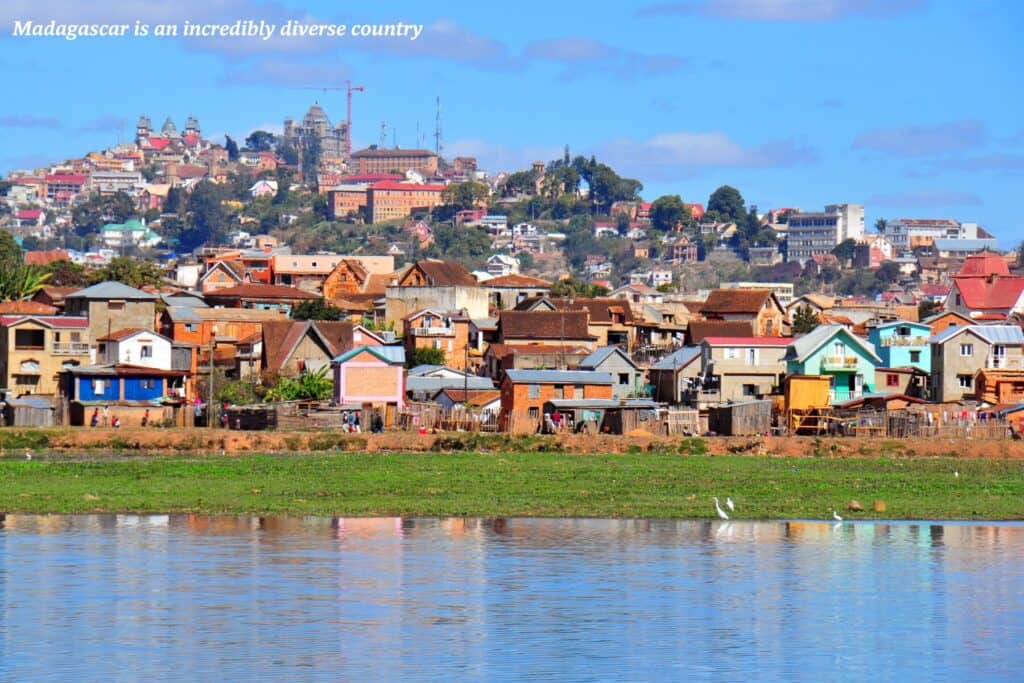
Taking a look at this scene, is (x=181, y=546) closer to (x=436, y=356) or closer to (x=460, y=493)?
(x=460, y=493)

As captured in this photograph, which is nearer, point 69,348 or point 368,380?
point 368,380

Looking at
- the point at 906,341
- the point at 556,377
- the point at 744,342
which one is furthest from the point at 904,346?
the point at 556,377

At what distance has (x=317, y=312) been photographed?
95.2 metres

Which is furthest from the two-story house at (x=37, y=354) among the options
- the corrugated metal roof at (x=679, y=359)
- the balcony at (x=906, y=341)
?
the balcony at (x=906, y=341)

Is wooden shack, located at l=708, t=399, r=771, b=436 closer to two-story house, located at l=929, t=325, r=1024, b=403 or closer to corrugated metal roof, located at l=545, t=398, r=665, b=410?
corrugated metal roof, located at l=545, t=398, r=665, b=410

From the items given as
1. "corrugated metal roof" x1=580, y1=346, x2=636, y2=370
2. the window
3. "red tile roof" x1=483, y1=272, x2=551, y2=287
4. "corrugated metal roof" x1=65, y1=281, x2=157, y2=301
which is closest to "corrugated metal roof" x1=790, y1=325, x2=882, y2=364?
"corrugated metal roof" x1=580, y1=346, x2=636, y2=370

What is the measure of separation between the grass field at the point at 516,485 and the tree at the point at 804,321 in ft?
157

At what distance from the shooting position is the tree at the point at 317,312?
311 ft

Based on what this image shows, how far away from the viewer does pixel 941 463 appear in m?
50.8

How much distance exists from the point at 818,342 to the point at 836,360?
1.14m

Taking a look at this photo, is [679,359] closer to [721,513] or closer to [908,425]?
[908,425]

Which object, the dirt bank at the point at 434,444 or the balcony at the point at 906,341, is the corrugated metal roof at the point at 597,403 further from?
the balcony at the point at 906,341

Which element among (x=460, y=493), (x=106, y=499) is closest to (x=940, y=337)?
(x=460, y=493)

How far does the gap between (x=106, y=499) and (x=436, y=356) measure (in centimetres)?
4331
